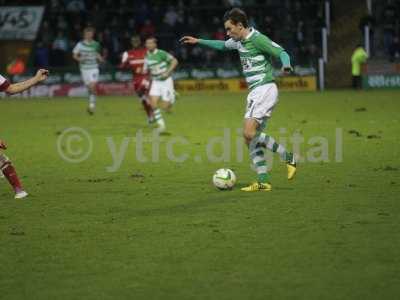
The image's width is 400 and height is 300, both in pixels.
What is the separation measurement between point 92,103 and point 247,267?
69.5 feet

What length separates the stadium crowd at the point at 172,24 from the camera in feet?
128

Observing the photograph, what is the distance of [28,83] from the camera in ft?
35.7

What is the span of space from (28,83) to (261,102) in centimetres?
317

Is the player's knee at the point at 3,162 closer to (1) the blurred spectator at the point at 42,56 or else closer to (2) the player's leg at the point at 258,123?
(2) the player's leg at the point at 258,123

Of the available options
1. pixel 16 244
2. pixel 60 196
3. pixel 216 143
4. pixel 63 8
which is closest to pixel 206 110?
pixel 216 143

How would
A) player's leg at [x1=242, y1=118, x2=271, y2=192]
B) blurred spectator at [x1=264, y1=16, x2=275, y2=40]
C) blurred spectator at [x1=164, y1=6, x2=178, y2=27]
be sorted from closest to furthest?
1. player's leg at [x1=242, y1=118, x2=271, y2=192]
2. blurred spectator at [x1=264, y1=16, x2=275, y2=40]
3. blurred spectator at [x1=164, y1=6, x2=178, y2=27]

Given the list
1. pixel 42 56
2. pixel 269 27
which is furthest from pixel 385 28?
pixel 42 56

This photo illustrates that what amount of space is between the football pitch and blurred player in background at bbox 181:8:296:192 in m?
0.56

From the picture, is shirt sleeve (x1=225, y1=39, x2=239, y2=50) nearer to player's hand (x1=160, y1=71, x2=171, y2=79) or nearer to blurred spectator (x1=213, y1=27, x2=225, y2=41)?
player's hand (x1=160, y1=71, x2=171, y2=79)

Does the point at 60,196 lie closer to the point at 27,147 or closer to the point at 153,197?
the point at 153,197

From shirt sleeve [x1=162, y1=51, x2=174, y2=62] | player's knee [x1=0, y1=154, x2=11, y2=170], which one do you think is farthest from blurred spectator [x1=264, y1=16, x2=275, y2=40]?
player's knee [x1=0, y1=154, x2=11, y2=170]

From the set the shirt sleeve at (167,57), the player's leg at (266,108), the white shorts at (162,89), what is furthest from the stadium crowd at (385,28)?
the player's leg at (266,108)

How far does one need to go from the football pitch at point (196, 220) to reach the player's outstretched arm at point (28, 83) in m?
1.43

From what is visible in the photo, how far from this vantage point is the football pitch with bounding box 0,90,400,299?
23.5 feet
